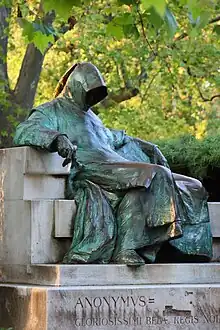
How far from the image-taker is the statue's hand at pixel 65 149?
9.59m

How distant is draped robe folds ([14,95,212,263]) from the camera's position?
31.5ft

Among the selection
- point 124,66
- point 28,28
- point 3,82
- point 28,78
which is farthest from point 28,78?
point 28,28

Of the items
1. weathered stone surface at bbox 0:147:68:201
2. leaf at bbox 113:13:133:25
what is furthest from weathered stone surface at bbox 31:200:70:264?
leaf at bbox 113:13:133:25

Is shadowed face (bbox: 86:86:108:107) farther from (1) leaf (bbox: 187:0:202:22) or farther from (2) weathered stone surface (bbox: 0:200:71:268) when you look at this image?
(1) leaf (bbox: 187:0:202:22)

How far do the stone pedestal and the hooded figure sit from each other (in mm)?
162

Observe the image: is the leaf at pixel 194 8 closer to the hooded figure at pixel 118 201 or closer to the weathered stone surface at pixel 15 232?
the hooded figure at pixel 118 201

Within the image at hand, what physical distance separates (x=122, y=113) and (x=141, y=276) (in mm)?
13566

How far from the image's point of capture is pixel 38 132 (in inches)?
386

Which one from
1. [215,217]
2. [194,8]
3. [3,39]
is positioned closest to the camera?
[194,8]

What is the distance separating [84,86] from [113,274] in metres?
1.97

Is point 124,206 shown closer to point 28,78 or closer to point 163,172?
point 163,172

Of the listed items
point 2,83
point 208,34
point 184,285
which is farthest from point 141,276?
point 208,34

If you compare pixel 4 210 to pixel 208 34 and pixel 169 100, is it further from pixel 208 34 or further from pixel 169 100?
pixel 169 100

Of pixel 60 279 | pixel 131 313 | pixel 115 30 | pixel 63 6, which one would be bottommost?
pixel 131 313
